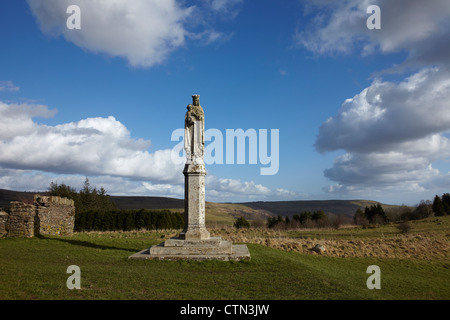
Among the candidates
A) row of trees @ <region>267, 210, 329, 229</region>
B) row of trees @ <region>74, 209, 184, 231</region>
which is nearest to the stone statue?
row of trees @ <region>74, 209, 184, 231</region>

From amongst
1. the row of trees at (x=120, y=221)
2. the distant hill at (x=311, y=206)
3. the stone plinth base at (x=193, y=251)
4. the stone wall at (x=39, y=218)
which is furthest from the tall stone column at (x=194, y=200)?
the distant hill at (x=311, y=206)

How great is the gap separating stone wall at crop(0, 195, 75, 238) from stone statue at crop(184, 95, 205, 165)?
9.50 metres

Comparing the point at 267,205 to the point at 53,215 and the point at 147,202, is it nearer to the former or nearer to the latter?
the point at 147,202

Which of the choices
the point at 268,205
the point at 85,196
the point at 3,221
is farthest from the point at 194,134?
the point at 268,205

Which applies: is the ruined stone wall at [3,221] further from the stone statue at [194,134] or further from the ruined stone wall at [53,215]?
the stone statue at [194,134]

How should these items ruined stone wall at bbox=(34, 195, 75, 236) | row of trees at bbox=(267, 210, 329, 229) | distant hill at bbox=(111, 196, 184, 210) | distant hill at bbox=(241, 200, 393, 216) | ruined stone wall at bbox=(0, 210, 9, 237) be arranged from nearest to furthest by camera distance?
1. ruined stone wall at bbox=(0, 210, 9, 237)
2. ruined stone wall at bbox=(34, 195, 75, 236)
3. row of trees at bbox=(267, 210, 329, 229)
4. distant hill at bbox=(111, 196, 184, 210)
5. distant hill at bbox=(241, 200, 393, 216)

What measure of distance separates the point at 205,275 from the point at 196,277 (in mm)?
380

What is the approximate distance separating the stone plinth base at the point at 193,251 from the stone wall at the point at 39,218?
26.1 ft

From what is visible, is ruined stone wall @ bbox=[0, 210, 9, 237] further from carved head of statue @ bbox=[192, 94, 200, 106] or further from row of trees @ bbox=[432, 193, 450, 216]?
row of trees @ bbox=[432, 193, 450, 216]

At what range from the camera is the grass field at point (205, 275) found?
668cm

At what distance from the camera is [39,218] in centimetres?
1638

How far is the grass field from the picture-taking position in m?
6.68
